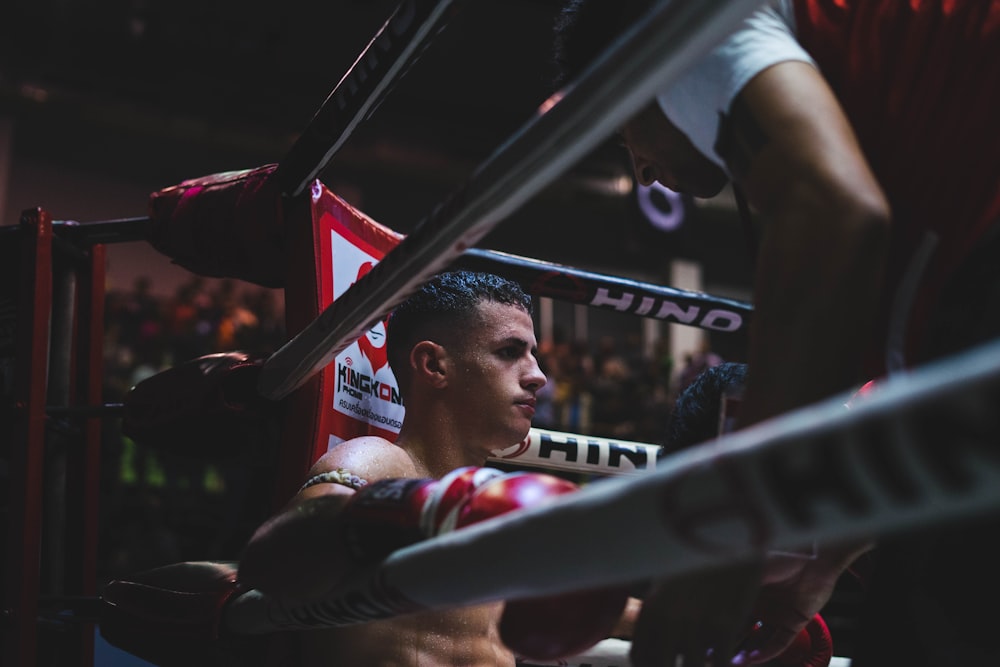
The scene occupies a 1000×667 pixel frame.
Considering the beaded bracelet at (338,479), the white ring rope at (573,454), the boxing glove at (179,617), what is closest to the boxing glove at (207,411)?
the boxing glove at (179,617)

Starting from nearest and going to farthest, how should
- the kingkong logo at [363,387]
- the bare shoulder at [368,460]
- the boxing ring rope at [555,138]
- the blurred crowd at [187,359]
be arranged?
the boxing ring rope at [555,138], the bare shoulder at [368,460], the kingkong logo at [363,387], the blurred crowd at [187,359]

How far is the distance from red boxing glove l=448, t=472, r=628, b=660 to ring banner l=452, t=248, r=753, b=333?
903 mm

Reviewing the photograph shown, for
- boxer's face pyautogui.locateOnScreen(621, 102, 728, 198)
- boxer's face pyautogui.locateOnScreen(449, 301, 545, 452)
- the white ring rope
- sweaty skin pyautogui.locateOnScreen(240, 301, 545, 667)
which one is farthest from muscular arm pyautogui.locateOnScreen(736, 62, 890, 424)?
the white ring rope

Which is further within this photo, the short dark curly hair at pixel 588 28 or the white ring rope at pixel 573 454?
the white ring rope at pixel 573 454

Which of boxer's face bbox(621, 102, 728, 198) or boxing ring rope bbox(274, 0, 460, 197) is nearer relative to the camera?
boxer's face bbox(621, 102, 728, 198)

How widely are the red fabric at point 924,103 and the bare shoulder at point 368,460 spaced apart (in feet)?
2.59

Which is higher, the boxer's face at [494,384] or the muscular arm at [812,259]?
the muscular arm at [812,259]

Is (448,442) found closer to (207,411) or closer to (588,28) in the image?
(207,411)

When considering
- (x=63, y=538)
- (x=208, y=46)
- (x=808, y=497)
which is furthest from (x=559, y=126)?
(x=208, y=46)

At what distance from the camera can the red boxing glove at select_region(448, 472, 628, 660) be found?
2.50 ft

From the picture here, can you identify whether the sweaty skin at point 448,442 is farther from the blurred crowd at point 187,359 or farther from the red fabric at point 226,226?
the blurred crowd at point 187,359

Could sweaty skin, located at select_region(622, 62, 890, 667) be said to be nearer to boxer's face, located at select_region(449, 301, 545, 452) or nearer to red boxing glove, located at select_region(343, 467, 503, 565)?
red boxing glove, located at select_region(343, 467, 503, 565)

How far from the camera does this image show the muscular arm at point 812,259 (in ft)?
2.19

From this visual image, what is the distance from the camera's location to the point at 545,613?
0.76m
